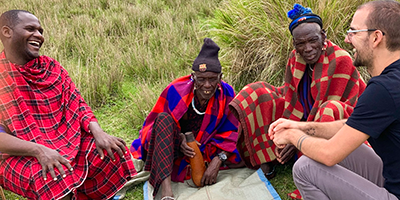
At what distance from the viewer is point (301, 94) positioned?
135 inches

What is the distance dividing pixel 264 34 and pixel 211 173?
228 centimetres

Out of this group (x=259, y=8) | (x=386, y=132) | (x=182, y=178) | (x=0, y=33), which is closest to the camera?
(x=386, y=132)

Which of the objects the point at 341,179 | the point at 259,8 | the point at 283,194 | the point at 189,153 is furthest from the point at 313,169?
the point at 259,8

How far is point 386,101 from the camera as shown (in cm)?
186

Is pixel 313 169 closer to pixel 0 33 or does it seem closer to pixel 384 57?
pixel 384 57

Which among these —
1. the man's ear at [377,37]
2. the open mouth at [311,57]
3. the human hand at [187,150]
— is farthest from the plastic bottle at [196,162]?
the man's ear at [377,37]

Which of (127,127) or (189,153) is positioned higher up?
(189,153)

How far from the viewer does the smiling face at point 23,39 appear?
290cm

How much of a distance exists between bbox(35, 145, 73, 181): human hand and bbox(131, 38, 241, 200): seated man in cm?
79

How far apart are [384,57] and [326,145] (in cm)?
61

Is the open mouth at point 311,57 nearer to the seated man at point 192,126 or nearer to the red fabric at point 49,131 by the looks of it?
the seated man at point 192,126

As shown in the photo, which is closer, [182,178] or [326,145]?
[326,145]

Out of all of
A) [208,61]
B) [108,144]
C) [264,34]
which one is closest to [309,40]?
[208,61]

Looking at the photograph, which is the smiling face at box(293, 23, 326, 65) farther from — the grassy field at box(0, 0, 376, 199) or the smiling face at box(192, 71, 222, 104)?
the grassy field at box(0, 0, 376, 199)
